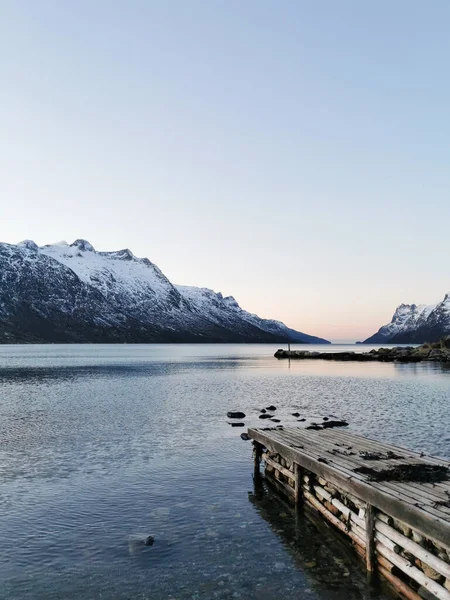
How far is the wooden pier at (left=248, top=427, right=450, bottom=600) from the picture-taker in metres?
10.9

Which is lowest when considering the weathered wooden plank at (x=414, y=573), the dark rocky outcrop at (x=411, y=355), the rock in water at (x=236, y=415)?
the rock in water at (x=236, y=415)

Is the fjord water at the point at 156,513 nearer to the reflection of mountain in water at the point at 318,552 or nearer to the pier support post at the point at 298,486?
the reflection of mountain in water at the point at 318,552

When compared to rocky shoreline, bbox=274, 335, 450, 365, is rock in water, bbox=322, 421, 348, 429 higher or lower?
lower

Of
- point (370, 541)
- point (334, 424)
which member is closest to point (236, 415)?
point (334, 424)

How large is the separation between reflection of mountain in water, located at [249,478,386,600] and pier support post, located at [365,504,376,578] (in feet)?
1.09

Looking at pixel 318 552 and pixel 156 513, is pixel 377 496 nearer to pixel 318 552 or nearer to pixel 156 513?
pixel 318 552

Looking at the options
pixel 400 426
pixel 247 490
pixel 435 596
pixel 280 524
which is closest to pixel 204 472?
pixel 247 490

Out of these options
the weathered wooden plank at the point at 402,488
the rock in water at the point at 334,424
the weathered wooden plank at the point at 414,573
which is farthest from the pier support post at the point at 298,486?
the rock in water at the point at 334,424

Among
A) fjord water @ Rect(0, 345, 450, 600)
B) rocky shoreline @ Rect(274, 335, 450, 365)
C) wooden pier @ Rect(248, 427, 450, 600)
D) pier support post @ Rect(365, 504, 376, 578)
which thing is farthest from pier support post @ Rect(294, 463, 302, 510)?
rocky shoreline @ Rect(274, 335, 450, 365)

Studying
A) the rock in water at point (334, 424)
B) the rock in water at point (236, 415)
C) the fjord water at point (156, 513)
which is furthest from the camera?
the rock in water at point (236, 415)

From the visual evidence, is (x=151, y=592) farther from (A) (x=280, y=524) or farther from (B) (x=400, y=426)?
(B) (x=400, y=426)

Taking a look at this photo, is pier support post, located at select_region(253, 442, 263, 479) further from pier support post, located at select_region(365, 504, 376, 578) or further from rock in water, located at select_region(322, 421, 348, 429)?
rock in water, located at select_region(322, 421, 348, 429)

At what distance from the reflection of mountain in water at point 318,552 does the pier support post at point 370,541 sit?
331 mm

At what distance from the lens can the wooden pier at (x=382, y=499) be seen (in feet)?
35.8
